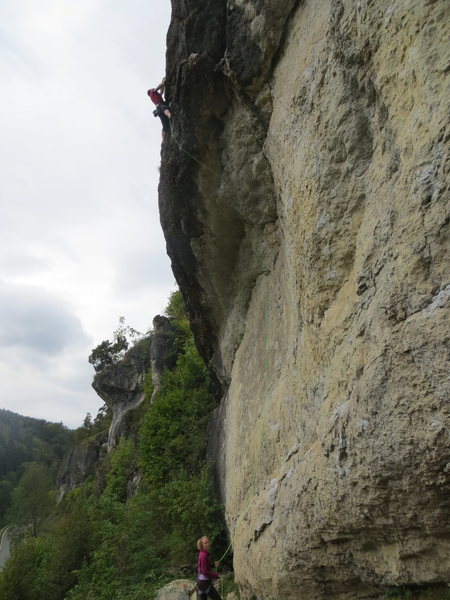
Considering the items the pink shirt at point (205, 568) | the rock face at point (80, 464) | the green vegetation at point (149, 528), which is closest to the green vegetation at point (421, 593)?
Result: the pink shirt at point (205, 568)

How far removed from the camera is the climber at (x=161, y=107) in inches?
367

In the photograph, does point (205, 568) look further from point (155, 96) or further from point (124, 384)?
point (124, 384)

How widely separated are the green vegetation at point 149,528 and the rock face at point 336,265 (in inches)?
115

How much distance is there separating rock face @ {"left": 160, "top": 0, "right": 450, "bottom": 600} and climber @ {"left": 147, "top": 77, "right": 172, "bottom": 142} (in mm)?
799

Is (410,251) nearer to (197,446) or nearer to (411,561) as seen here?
(411,561)

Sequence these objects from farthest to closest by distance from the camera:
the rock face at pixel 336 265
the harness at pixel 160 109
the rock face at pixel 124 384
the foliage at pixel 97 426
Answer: the foliage at pixel 97 426 < the rock face at pixel 124 384 < the harness at pixel 160 109 < the rock face at pixel 336 265

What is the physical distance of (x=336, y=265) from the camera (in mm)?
4559

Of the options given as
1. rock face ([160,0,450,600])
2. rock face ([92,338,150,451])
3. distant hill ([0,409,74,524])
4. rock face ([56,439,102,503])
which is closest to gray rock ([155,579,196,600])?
rock face ([160,0,450,600])

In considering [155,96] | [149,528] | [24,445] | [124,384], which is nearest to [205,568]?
[149,528]

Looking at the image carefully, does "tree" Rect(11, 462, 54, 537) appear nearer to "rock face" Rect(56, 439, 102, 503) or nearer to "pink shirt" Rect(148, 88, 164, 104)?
"rock face" Rect(56, 439, 102, 503)

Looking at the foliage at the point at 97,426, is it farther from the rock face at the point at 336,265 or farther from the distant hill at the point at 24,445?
the rock face at the point at 336,265

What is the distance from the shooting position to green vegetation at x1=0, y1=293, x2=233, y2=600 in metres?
10.6

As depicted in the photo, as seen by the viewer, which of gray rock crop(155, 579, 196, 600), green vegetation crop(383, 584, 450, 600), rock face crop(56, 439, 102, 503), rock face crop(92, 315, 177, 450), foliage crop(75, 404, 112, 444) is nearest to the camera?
green vegetation crop(383, 584, 450, 600)

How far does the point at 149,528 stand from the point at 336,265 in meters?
10.6
